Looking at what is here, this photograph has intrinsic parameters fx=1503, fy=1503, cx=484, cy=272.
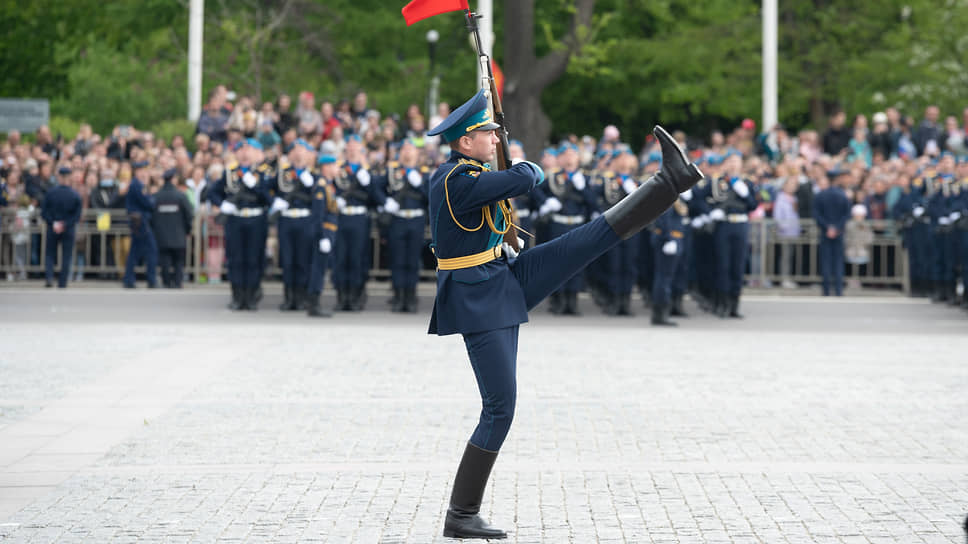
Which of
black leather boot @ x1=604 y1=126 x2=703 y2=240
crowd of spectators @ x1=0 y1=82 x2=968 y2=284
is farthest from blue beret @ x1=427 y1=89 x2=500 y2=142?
crowd of spectators @ x1=0 y1=82 x2=968 y2=284

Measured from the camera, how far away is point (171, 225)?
2170cm

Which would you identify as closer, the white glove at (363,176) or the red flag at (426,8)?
the red flag at (426,8)

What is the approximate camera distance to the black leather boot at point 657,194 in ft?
21.7

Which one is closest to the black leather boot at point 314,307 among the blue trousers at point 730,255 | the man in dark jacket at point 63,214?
the blue trousers at point 730,255

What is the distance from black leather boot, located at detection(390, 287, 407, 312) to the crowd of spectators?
2.27 meters

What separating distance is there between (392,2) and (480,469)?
32891 mm

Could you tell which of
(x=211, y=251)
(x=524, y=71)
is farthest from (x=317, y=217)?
(x=524, y=71)

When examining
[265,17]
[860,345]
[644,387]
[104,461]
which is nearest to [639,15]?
[265,17]

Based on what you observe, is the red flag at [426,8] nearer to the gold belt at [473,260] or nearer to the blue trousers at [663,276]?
the gold belt at [473,260]

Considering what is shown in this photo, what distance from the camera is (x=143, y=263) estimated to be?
2292 centimetres

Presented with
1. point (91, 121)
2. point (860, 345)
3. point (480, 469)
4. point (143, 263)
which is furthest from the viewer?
point (91, 121)

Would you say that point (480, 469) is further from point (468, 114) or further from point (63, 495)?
point (63, 495)

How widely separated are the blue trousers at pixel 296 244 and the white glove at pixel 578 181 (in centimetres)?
331

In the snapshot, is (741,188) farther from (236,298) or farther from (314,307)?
(236,298)
